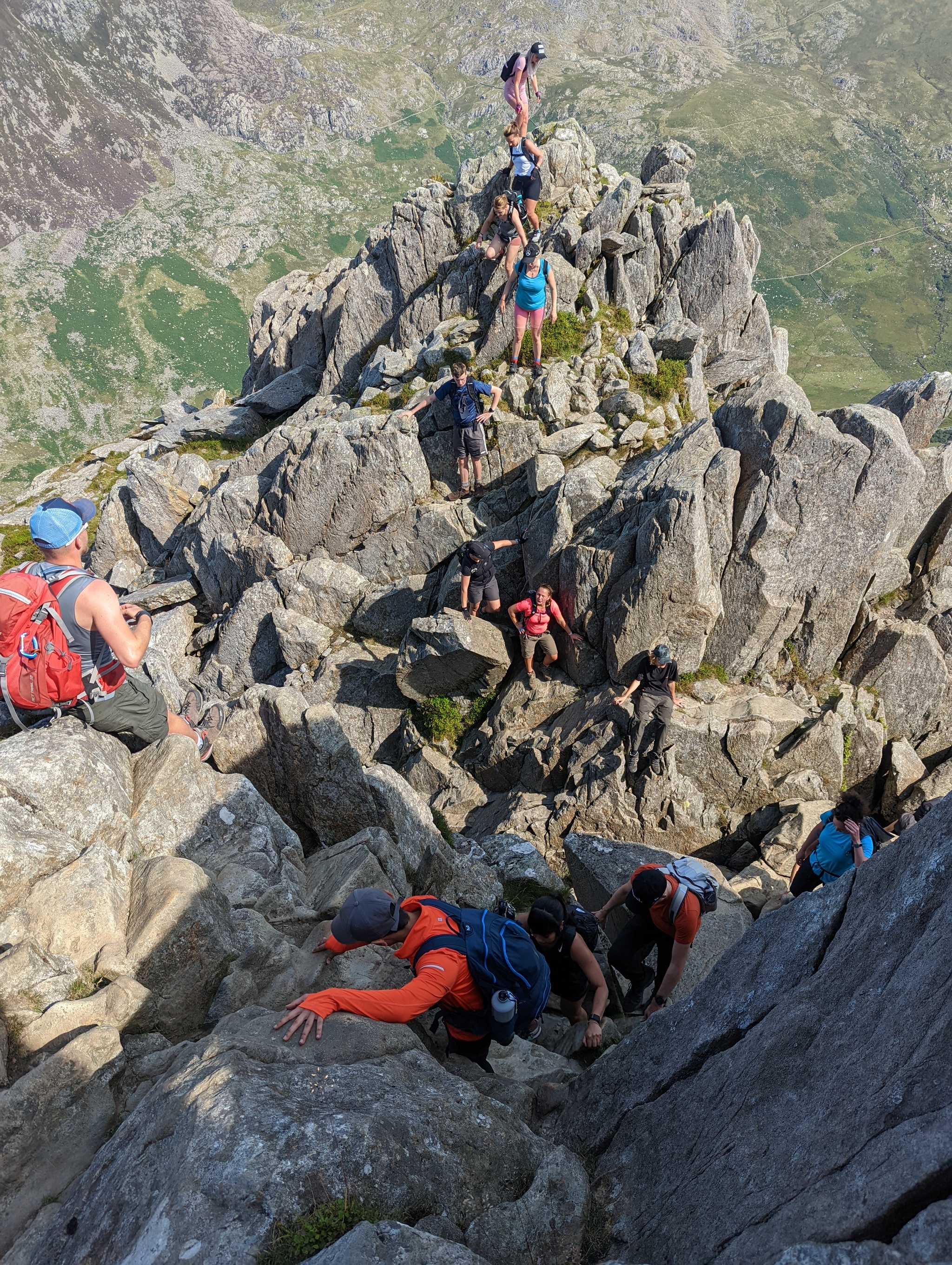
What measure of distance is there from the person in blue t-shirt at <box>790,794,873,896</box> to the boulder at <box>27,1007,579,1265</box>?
8.12m

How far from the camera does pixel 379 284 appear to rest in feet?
134

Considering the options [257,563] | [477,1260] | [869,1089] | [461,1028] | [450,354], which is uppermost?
[450,354]

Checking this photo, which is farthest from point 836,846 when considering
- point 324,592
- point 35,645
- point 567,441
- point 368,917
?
point 324,592

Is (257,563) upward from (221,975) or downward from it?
downward

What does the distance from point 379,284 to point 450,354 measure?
41.0ft

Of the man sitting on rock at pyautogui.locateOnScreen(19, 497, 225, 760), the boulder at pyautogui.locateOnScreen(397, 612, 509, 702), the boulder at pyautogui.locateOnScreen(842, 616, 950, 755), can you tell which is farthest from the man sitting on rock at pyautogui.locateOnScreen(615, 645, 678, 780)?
the man sitting on rock at pyautogui.locateOnScreen(19, 497, 225, 760)

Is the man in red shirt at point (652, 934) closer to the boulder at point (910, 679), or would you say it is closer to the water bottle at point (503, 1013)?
the water bottle at point (503, 1013)

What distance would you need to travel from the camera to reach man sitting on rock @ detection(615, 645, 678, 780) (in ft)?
68.9

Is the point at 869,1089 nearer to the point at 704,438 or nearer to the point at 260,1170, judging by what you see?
the point at 260,1170

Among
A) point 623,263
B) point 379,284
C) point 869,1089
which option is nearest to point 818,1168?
point 869,1089

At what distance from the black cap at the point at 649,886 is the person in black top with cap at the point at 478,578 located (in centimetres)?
1409

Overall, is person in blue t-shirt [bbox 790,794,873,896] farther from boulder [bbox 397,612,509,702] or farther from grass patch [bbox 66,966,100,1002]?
boulder [bbox 397,612,509,702]

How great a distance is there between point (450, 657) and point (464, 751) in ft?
12.5

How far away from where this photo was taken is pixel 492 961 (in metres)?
8.06
